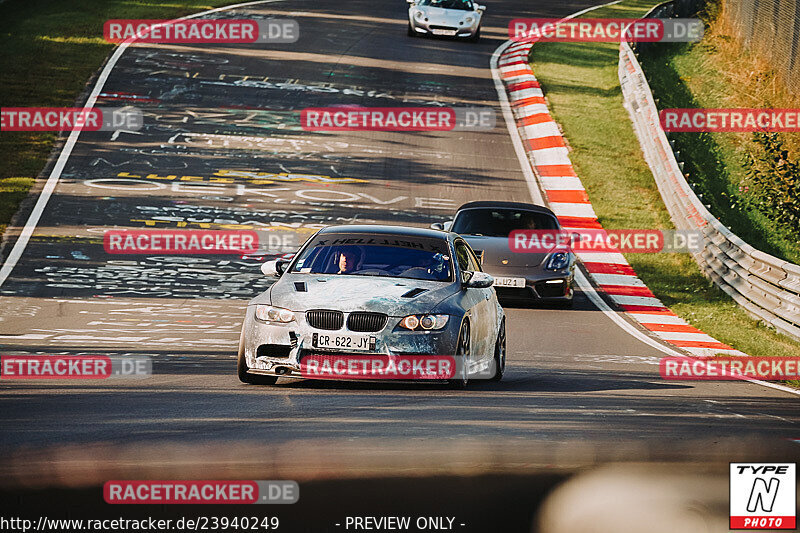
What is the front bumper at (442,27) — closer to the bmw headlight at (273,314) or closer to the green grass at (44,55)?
the green grass at (44,55)

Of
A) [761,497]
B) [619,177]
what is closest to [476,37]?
[619,177]

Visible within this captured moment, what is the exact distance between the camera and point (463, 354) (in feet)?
34.7

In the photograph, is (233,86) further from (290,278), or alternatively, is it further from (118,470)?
(118,470)

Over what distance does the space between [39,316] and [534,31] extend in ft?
97.6

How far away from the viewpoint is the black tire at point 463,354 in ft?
34.3

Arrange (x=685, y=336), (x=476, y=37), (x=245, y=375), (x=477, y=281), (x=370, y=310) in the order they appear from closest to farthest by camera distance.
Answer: (x=370, y=310)
(x=245, y=375)
(x=477, y=281)
(x=685, y=336)
(x=476, y=37)

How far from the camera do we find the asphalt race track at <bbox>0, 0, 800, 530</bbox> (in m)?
7.68

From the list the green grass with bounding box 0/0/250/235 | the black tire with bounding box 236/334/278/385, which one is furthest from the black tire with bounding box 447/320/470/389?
the green grass with bounding box 0/0/250/235

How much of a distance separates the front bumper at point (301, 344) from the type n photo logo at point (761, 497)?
406 centimetres

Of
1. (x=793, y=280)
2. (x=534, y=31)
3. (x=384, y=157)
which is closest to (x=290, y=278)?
(x=793, y=280)

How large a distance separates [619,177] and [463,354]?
17529mm

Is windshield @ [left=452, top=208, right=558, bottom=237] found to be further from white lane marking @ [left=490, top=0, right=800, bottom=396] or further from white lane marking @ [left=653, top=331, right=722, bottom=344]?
white lane marking @ [left=653, top=331, right=722, bottom=344]

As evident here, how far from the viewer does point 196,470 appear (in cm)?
675

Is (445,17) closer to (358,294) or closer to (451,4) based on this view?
(451,4)
